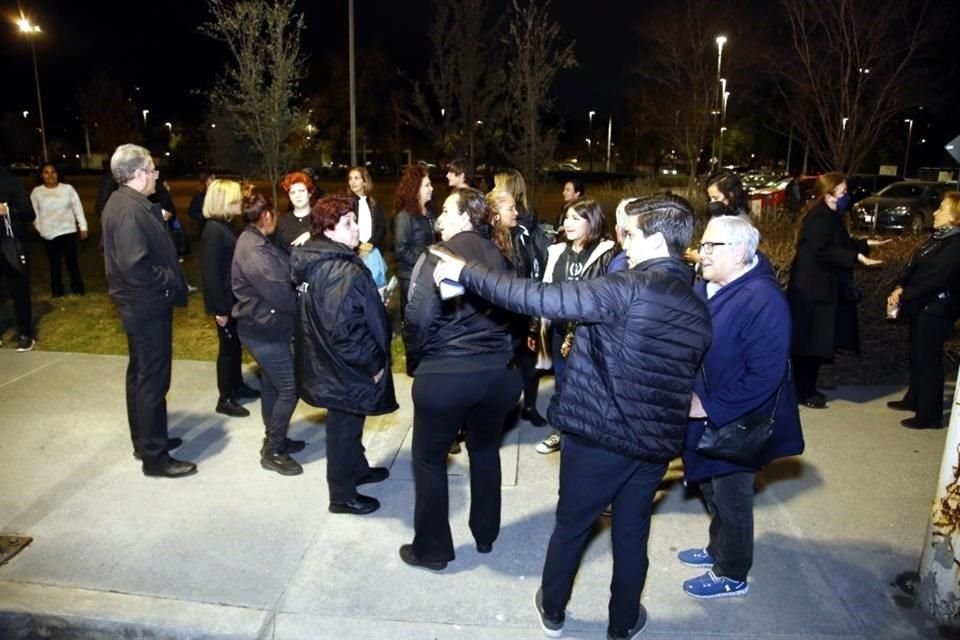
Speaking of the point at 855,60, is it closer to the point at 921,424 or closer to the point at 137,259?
the point at 921,424

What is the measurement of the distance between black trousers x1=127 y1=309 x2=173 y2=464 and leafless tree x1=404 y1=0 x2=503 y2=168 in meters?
11.7

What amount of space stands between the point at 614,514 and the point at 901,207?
72.5 ft

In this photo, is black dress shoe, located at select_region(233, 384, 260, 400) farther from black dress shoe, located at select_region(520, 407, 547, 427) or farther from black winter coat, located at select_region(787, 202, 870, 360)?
black winter coat, located at select_region(787, 202, 870, 360)

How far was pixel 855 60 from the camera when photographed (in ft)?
46.9

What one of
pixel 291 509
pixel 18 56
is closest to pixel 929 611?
pixel 291 509

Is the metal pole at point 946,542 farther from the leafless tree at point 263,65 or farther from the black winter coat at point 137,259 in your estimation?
the leafless tree at point 263,65

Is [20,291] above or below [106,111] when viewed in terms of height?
below

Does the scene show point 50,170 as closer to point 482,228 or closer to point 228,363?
point 228,363

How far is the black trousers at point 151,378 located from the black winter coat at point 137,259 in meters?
0.08

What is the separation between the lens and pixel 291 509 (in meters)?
4.59

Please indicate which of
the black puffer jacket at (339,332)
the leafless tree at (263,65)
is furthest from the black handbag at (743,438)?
the leafless tree at (263,65)

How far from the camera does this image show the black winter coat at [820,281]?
19.5 ft

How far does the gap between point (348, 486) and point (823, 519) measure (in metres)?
2.90

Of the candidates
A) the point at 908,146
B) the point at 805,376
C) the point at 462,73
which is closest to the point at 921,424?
the point at 805,376
